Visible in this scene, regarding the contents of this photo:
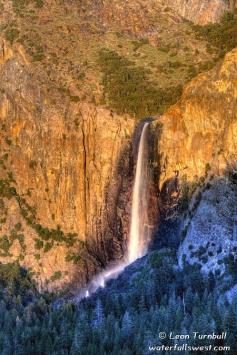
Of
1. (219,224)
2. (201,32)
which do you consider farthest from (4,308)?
(201,32)

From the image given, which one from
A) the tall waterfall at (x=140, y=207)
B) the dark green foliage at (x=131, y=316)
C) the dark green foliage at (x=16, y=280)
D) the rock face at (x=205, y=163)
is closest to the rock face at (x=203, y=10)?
the tall waterfall at (x=140, y=207)

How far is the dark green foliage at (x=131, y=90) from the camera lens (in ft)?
215

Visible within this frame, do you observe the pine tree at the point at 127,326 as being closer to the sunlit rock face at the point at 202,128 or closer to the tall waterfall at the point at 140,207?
the sunlit rock face at the point at 202,128

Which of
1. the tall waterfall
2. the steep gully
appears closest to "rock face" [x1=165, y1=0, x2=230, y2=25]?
the steep gully

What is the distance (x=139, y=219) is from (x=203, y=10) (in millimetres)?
28462

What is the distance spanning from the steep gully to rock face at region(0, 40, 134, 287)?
1085mm

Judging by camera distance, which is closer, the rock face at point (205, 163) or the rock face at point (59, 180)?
the rock face at point (205, 163)

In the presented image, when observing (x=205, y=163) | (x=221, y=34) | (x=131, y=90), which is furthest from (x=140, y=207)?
(x=221, y=34)

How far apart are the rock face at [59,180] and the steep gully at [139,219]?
1085 mm

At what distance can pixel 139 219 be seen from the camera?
61125 mm

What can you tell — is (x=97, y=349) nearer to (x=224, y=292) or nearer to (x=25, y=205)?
(x=224, y=292)

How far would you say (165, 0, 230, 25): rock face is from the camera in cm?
7769

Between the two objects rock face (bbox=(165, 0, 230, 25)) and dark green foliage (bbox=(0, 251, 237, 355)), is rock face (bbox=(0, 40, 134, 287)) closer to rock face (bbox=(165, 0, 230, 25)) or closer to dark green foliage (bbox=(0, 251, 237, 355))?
dark green foliage (bbox=(0, 251, 237, 355))

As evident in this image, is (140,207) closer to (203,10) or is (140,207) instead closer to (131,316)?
(131,316)
